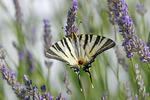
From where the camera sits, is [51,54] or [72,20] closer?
[51,54]

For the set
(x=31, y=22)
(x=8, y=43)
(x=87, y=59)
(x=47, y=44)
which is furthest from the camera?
(x=8, y=43)

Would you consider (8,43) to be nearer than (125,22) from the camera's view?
No

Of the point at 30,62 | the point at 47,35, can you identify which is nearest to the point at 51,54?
the point at 47,35

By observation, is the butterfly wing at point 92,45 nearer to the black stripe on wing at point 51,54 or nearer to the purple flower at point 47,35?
the black stripe on wing at point 51,54

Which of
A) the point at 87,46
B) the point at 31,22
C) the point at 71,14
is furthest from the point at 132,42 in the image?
the point at 31,22

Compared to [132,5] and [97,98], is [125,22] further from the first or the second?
[132,5]

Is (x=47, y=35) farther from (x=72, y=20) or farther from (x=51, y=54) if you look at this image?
Answer: (x=51, y=54)

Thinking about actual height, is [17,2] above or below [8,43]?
above
